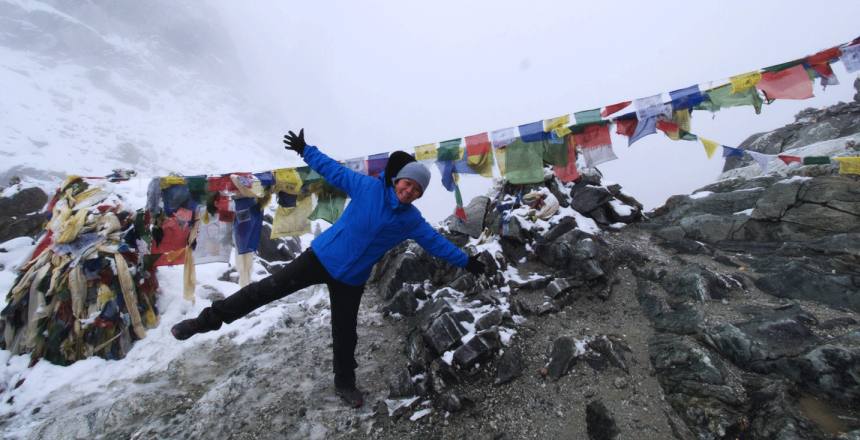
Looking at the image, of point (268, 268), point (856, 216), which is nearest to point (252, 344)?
point (268, 268)

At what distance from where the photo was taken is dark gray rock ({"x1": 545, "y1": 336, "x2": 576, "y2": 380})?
13.0ft

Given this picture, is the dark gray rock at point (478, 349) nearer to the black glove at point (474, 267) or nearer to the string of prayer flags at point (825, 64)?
the black glove at point (474, 267)

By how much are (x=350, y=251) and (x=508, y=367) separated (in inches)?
90.4

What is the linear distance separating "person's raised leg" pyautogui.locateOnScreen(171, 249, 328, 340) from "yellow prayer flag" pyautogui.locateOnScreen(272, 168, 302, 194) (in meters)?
2.73

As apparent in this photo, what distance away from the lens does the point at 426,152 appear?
6.33 m

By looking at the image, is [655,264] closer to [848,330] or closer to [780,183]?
[848,330]

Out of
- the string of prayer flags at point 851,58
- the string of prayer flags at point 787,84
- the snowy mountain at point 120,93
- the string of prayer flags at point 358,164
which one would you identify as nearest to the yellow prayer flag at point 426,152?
the string of prayer flags at point 358,164

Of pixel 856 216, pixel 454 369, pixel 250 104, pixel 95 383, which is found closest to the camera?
pixel 454 369

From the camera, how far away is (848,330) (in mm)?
3576

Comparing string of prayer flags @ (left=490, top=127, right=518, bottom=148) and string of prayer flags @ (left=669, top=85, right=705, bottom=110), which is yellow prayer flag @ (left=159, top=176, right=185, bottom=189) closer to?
Answer: string of prayer flags @ (left=490, top=127, right=518, bottom=148)

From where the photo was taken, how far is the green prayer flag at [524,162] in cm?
607

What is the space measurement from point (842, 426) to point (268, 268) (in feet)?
36.1

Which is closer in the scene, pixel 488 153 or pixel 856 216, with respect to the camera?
pixel 856 216

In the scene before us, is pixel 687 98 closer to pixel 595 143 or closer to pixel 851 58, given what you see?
pixel 595 143
